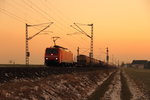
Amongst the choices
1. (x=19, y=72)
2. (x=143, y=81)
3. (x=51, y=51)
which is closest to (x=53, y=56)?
(x=51, y=51)

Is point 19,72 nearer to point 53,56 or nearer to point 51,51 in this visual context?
point 53,56

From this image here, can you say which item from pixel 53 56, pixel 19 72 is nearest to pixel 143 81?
pixel 53 56

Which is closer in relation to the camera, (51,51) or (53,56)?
(53,56)

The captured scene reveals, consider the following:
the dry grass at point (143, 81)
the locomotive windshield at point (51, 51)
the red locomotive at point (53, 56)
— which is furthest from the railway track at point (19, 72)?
the locomotive windshield at point (51, 51)

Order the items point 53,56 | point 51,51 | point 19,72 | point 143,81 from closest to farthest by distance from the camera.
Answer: point 19,72 → point 53,56 → point 51,51 → point 143,81

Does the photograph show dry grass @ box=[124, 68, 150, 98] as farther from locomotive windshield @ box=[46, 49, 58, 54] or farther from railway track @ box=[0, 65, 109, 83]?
locomotive windshield @ box=[46, 49, 58, 54]

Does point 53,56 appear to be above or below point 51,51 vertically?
below

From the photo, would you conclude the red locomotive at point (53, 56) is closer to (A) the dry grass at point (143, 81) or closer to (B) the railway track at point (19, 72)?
(A) the dry grass at point (143, 81)

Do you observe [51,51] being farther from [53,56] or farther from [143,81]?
[143,81]

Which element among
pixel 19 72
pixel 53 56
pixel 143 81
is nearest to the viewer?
pixel 19 72

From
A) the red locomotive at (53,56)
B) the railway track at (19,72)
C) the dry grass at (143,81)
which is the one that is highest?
the red locomotive at (53,56)

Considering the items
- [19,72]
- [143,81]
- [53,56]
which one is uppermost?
[53,56]

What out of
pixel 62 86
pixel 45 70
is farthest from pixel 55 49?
pixel 62 86

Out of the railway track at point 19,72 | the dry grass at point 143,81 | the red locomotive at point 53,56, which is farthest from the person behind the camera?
the red locomotive at point 53,56
